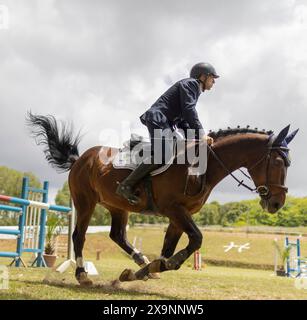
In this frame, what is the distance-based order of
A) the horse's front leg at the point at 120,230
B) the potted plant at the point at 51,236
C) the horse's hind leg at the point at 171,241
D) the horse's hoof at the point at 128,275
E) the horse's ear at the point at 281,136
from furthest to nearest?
the potted plant at the point at 51,236
the horse's front leg at the point at 120,230
the horse's hind leg at the point at 171,241
the horse's hoof at the point at 128,275
the horse's ear at the point at 281,136

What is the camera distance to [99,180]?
644 cm

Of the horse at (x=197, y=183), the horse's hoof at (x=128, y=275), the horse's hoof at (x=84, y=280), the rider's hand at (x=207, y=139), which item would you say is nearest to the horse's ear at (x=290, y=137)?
the horse at (x=197, y=183)

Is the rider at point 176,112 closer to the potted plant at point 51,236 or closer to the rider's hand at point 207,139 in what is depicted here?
the rider's hand at point 207,139

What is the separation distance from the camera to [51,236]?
1338 centimetres

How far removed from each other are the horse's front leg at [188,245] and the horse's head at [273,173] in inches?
38.5

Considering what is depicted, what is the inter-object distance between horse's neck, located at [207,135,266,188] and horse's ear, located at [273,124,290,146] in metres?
0.17

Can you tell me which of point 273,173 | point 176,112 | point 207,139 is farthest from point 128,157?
point 273,173

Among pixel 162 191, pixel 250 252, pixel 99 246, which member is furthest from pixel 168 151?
pixel 99 246

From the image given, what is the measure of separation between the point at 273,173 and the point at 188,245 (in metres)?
1.42

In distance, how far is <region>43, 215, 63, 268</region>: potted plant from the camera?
12.5 metres

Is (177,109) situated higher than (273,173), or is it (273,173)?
(177,109)

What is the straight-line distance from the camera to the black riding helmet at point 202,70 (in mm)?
5816

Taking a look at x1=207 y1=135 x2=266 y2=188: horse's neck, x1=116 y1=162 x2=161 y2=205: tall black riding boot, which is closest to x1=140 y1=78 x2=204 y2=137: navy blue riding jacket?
x1=207 y1=135 x2=266 y2=188: horse's neck

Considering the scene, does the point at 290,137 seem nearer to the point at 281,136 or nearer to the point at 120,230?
the point at 281,136
